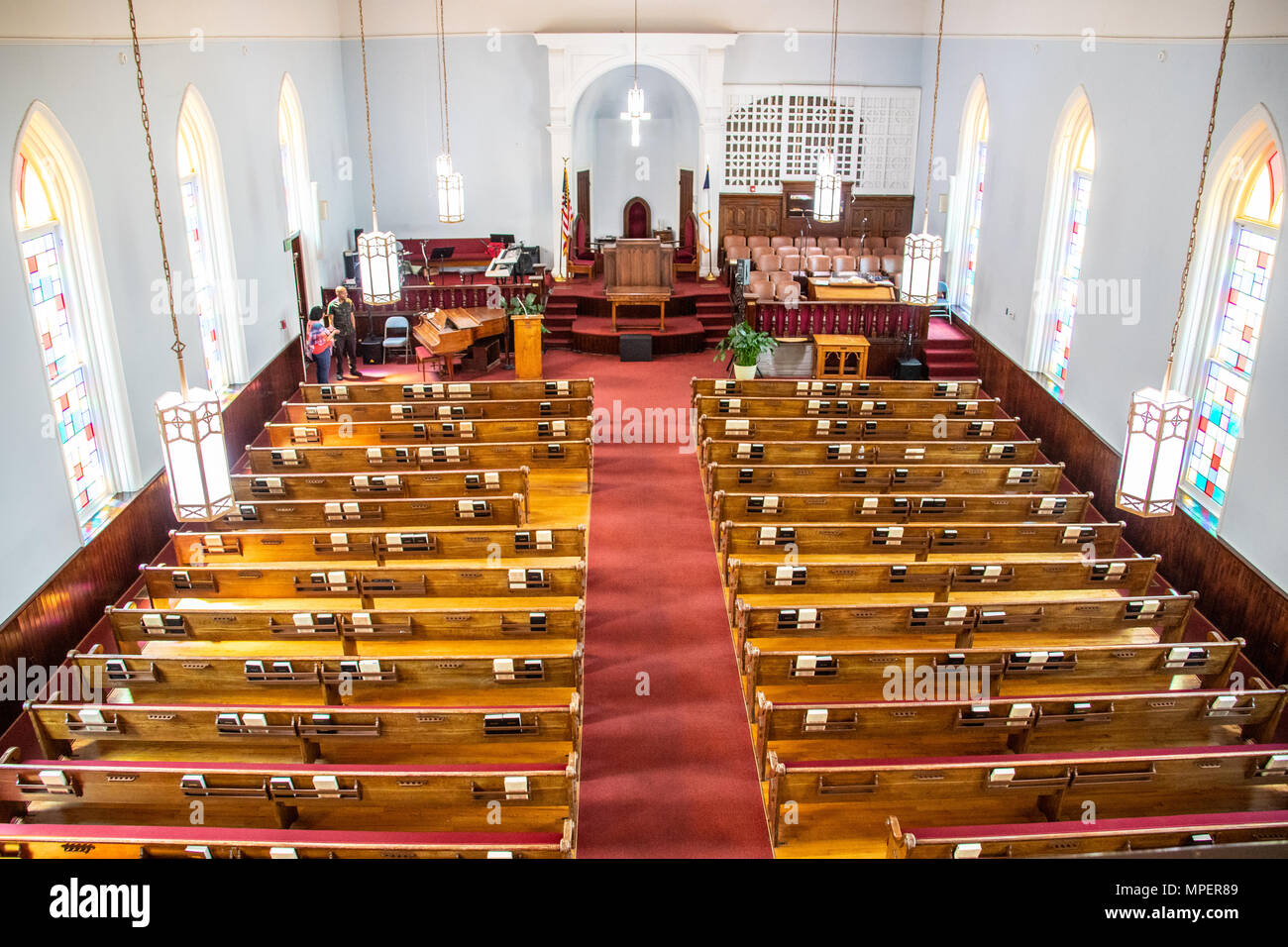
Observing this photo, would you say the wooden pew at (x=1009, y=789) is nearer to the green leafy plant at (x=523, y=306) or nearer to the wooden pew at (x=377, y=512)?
the wooden pew at (x=377, y=512)

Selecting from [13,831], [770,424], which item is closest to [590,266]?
[770,424]

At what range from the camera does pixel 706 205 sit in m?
17.8

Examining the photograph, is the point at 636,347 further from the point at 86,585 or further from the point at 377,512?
the point at 86,585

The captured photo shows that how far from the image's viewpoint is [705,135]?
17.5 m

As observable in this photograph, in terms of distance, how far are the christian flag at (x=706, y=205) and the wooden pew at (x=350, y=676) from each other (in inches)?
494

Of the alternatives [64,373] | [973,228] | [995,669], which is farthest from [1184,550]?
[64,373]

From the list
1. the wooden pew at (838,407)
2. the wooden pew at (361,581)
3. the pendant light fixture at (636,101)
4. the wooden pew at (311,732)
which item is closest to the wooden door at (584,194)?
the pendant light fixture at (636,101)

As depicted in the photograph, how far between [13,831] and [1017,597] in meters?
6.68

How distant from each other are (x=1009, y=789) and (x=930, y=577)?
2.24m

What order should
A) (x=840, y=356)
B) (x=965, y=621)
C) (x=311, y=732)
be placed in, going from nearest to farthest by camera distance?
1. (x=311, y=732)
2. (x=965, y=621)
3. (x=840, y=356)

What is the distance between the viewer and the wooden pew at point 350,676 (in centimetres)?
617

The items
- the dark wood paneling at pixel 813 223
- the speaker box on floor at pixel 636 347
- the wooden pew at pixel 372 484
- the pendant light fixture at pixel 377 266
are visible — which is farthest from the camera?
the dark wood paneling at pixel 813 223

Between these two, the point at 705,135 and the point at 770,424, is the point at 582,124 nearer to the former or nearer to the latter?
the point at 705,135

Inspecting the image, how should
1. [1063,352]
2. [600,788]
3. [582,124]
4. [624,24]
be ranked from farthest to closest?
[582,124] < [624,24] < [1063,352] < [600,788]
